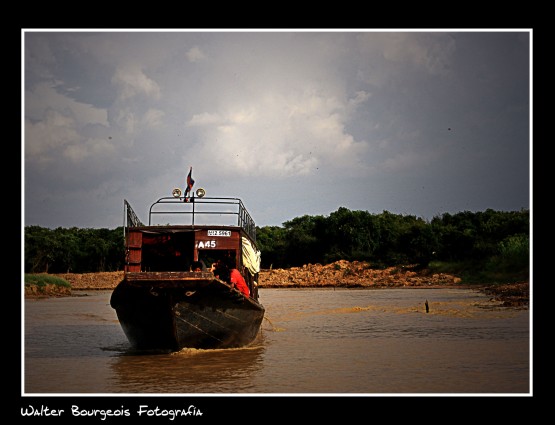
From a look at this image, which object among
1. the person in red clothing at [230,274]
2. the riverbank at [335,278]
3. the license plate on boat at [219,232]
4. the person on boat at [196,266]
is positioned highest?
the license plate on boat at [219,232]

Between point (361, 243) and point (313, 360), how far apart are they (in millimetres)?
41268

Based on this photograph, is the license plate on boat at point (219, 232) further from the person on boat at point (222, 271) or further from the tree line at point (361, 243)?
the tree line at point (361, 243)

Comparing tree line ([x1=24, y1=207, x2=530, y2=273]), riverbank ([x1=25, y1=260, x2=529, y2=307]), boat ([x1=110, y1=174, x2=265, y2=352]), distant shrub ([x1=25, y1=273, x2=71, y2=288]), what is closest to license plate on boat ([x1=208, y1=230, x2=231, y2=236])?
boat ([x1=110, y1=174, x2=265, y2=352])

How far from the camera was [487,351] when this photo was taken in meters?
11.7

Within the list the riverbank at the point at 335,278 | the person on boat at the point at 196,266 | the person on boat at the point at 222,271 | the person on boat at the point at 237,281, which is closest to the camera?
the person on boat at the point at 196,266

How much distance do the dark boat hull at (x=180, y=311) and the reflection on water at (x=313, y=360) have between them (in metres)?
0.28

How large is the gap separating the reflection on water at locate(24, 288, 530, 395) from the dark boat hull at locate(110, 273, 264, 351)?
0.28m

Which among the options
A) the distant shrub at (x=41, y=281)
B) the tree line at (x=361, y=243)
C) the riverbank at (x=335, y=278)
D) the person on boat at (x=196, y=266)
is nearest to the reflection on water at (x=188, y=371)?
the person on boat at (x=196, y=266)

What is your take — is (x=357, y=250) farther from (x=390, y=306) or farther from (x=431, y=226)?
(x=390, y=306)

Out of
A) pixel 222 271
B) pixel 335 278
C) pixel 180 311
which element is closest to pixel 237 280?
pixel 222 271

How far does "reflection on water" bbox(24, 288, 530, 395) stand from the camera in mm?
8906

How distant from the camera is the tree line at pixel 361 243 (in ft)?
136

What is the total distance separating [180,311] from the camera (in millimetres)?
10555

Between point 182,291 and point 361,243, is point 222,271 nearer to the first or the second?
point 182,291
